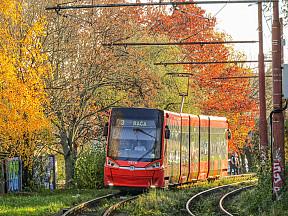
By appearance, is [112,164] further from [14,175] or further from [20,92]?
[14,175]

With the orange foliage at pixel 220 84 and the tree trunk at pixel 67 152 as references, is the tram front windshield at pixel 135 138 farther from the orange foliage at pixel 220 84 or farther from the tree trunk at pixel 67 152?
the orange foliage at pixel 220 84

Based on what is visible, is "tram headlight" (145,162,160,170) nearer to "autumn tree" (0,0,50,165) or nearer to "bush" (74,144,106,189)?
"autumn tree" (0,0,50,165)

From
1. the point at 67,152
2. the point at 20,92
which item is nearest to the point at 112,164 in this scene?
the point at 20,92

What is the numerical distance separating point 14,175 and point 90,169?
3.43 metres

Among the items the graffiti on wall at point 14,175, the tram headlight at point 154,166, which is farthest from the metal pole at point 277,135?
the graffiti on wall at point 14,175

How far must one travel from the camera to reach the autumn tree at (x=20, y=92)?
750 inches

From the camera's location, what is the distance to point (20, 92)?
758 inches

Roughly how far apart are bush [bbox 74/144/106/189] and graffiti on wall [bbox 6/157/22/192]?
2608mm

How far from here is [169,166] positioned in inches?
796

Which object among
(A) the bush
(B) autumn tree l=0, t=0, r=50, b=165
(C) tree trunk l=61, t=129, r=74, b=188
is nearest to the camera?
(B) autumn tree l=0, t=0, r=50, b=165

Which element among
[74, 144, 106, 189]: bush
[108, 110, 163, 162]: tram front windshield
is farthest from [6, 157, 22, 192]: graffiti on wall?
[108, 110, 163, 162]: tram front windshield

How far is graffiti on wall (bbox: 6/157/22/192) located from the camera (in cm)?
2334

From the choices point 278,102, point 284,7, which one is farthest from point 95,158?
point 284,7

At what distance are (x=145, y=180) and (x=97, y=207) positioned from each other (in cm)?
310
